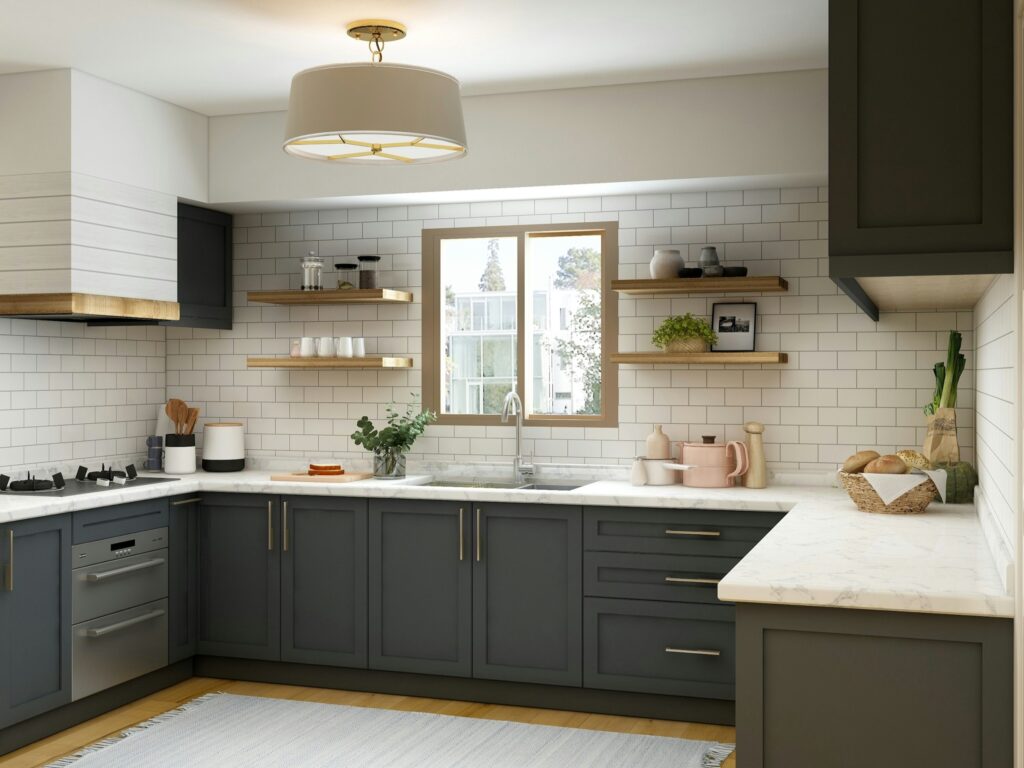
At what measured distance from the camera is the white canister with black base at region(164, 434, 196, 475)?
214 inches

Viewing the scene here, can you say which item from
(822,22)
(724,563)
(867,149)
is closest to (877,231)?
(867,149)

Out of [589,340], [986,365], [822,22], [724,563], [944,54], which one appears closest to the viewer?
[944,54]

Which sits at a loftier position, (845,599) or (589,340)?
(589,340)

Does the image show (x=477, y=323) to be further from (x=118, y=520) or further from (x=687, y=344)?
(x=118, y=520)

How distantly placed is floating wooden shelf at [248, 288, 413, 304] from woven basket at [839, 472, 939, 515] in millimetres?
2387

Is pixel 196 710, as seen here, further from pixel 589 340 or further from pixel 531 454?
pixel 589 340

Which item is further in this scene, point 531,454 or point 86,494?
point 531,454

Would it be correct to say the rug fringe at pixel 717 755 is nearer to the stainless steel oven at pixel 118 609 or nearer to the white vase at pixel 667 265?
the white vase at pixel 667 265

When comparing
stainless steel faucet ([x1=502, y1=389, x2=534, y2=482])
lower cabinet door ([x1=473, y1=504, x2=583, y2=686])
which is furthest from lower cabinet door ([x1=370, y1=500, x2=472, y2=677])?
stainless steel faucet ([x1=502, y1=389, x2=534, y2=482])

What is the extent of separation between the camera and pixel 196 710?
15.1ft

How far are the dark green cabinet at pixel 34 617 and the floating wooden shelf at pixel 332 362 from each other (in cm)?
139

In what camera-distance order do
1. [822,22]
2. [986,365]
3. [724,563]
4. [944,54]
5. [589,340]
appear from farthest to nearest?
[589,340] < [724,563] < [822,22] < [986,365] < [944,54]

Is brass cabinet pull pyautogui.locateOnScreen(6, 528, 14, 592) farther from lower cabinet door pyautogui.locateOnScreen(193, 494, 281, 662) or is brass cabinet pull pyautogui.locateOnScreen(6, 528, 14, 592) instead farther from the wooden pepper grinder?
the wooden pepper grinder

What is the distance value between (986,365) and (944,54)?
1.40m
